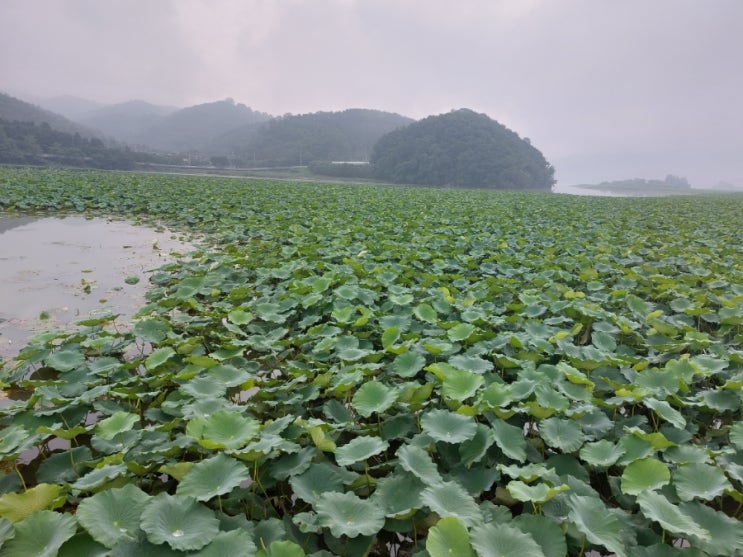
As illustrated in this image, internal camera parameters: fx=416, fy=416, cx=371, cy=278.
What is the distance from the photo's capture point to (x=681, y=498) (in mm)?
1576

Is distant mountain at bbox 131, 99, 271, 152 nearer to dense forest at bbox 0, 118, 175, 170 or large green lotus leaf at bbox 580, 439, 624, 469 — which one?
dense forest at bbox 0, 118, 175, 170

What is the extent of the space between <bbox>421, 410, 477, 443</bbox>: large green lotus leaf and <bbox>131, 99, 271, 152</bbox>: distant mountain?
134 m

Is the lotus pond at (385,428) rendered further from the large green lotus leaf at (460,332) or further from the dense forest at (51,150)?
the dense forest at (51,150)

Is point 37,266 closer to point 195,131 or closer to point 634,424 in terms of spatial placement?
point 634,424

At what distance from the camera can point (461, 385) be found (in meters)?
2.27

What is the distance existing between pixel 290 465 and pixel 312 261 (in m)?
4.17

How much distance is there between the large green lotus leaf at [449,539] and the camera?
1.28 metres

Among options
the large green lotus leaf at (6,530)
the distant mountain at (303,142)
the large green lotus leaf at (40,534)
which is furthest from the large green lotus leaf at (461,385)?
the distant mountain at (303,142)

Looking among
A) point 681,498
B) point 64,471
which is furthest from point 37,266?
point 681,498

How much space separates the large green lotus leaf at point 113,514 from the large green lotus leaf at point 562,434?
1686 mm

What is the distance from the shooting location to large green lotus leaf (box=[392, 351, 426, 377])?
102 inches

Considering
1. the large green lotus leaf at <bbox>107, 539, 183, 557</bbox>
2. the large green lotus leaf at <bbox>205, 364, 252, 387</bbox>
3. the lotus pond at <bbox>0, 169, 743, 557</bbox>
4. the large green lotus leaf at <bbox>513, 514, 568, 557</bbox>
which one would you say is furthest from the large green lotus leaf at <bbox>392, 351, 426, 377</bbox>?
the large green lotus leaf at <bbox>107, 539, 183, 557</bbox>

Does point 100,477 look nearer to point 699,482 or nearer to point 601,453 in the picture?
point 601,453

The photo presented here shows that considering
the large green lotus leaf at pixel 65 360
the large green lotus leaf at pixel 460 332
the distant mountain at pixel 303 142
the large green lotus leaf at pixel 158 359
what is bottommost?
the large green lotus leaf at pixel 65 360
